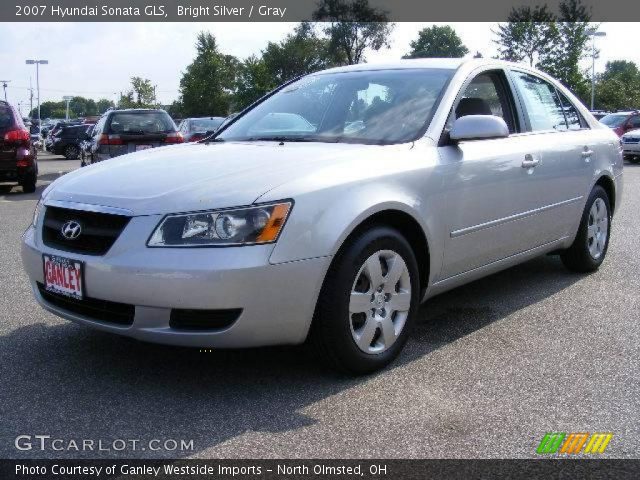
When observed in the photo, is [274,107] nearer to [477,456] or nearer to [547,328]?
[547,328]

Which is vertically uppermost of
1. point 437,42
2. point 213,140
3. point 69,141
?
point 437,42

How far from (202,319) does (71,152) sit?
28.7 meters

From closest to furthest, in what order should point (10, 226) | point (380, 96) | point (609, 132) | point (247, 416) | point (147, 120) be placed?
point (247, 416) → point (380, 96) → point (609, 132) → point (10, 226) → point (147, 120)

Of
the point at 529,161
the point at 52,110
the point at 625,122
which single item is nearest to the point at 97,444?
the point at 529,161

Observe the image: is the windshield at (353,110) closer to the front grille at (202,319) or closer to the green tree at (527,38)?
the front grille at (202,319)

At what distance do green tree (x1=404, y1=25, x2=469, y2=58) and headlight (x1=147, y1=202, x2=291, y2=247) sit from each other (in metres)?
90.4

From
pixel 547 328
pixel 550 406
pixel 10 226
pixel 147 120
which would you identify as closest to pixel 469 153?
pixel 547 328

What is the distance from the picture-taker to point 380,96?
162 inches

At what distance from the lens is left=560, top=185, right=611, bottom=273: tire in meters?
5.33

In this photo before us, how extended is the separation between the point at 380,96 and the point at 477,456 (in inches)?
87.2

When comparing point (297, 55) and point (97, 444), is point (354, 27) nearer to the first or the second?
point (297, 55)

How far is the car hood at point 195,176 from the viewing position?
3.02 meters

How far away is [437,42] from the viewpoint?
92125 mm

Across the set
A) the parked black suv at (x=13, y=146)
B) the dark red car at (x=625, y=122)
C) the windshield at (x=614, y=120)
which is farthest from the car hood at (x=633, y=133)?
the parked black suv at (x=13, y=146)
